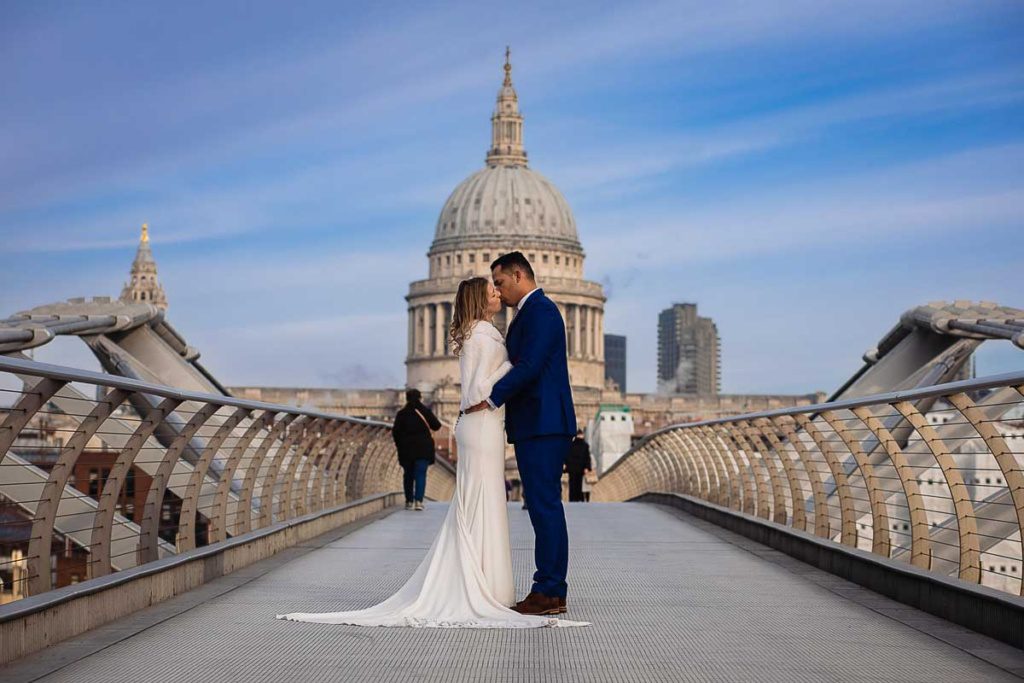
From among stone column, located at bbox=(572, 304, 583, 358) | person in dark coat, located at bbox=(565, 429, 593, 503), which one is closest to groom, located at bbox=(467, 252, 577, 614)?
person in dark coat, located at bbox=(565, 429, 593, 503)

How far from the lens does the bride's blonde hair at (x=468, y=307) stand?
410 inches

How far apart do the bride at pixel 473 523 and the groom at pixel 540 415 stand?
0.39 ft

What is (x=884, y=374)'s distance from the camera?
51906 mm

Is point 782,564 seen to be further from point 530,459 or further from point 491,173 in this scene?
point 491,173

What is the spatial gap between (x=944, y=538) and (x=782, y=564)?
60.9 ft

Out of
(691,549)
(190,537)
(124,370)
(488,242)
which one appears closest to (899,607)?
(190,537)

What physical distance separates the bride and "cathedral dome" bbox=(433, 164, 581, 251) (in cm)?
16598

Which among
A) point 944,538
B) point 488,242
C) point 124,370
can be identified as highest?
point 488,242

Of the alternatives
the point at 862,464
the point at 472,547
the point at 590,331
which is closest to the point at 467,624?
the point at 472,547

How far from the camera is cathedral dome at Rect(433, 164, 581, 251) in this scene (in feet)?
582

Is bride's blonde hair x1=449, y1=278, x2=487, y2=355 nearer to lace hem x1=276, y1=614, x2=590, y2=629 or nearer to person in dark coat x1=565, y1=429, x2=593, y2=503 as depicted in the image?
lace hem x1=276, y1=614, x2=590, y2=629

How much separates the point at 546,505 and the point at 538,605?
1.94 feet

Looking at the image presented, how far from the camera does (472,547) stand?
33.5ft

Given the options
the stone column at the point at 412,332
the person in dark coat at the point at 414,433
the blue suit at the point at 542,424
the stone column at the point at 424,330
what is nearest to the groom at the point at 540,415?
the blue suit at the point at 542,424
